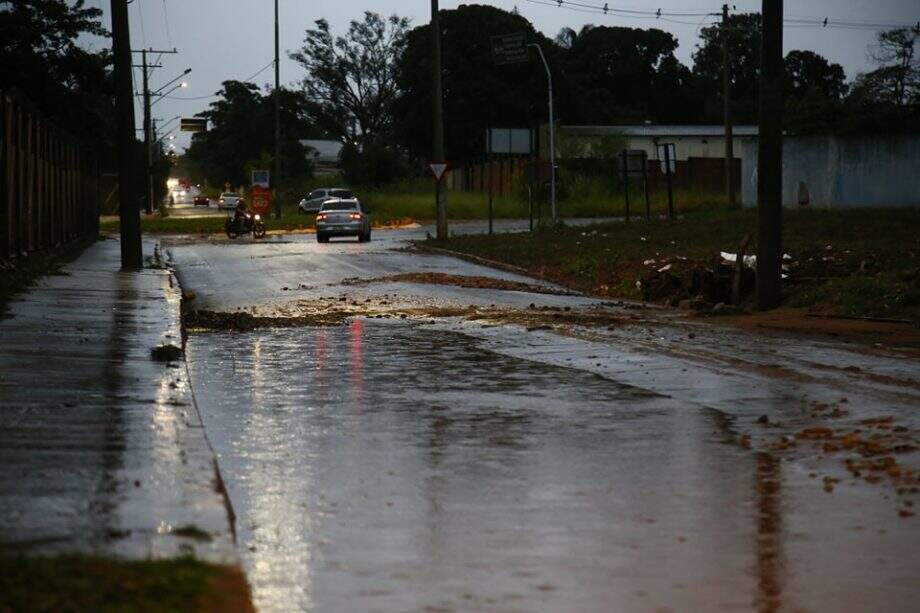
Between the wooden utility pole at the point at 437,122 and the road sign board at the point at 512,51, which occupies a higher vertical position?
the road sign board at the point at 512,51

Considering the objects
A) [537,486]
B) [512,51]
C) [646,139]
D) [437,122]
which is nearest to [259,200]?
[512,51]

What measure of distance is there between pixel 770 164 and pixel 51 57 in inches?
1446

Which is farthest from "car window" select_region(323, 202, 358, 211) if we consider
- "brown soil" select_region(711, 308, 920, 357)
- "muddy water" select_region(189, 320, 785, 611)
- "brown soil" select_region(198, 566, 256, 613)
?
"brown soil" select_region(198, 566, 256, 613)

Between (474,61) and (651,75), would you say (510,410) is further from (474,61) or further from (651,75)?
(651,75)

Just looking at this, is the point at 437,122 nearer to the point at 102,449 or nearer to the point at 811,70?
the point at 102,449

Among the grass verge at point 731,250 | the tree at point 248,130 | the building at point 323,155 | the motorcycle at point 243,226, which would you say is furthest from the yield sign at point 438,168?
the building at point 323,155

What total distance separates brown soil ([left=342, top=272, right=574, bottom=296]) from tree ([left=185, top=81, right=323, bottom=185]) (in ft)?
326

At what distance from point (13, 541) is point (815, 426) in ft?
21.1

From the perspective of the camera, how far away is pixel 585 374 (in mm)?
14297

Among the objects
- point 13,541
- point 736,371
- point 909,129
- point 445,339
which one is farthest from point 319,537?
point 909,129

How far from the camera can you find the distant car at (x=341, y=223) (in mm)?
50938

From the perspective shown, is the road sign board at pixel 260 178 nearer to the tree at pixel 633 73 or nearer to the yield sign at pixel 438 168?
the yield sign at pixel 438 168

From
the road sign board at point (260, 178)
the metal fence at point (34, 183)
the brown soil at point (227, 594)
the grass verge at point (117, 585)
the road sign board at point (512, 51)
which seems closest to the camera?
the grass verge at point (117, 585)

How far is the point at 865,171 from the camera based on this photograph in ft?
162
